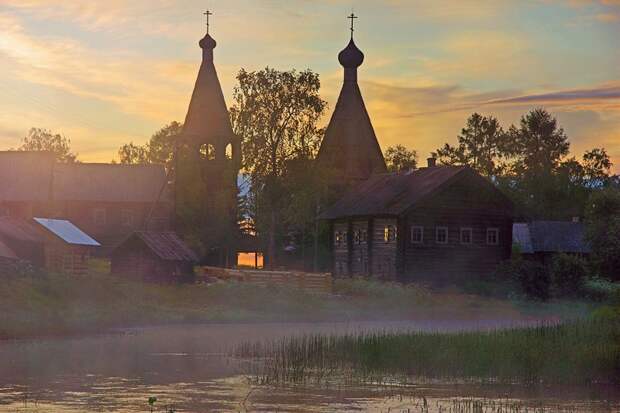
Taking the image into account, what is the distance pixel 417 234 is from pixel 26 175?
82.4 ft

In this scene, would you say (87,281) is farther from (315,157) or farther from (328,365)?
(315,157)

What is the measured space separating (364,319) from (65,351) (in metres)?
21.4

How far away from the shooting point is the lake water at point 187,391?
2450 cm

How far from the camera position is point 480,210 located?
A: 2803 inches

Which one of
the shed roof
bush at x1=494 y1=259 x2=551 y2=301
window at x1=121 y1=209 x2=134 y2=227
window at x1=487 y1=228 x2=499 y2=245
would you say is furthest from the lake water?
window at x1=121 y1=209 x2=134 y2=227

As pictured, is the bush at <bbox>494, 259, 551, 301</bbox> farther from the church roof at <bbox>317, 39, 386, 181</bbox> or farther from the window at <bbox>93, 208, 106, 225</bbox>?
the window at <bbox>93, 208, 106, 225</bbox>

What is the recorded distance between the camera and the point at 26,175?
259 ft

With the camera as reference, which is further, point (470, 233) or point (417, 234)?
point (470, 233)

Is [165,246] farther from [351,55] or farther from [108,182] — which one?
[351,55]

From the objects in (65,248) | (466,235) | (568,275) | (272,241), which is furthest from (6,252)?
(568,275)

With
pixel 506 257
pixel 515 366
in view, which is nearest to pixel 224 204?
pixel 506 257

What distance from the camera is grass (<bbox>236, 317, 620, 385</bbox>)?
93.7 feet

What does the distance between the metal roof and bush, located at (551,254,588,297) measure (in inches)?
933

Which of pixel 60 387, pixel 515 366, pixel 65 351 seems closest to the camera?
pixel 60 387
